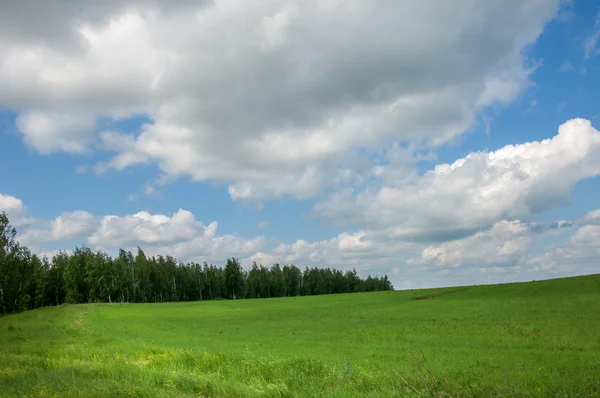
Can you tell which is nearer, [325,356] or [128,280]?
[325,356]

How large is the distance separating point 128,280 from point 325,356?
120 meters

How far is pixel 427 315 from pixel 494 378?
1342 inches

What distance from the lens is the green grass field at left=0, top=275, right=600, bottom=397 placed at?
45.4 ft

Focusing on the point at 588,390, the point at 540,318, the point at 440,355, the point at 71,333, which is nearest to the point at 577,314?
the point at 540,318

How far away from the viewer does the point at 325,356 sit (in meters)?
25.9

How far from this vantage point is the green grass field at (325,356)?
13852 millimetres

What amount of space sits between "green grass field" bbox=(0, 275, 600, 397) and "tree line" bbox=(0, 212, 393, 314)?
4133cm

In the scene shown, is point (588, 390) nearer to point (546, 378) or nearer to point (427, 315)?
point (546, 378)

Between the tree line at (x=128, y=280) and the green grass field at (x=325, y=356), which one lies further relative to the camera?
the tree line at (x=128, y=280)

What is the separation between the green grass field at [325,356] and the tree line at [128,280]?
1627 inches

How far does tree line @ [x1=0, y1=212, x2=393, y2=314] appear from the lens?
94.0 metres

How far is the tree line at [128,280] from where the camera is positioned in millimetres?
93988

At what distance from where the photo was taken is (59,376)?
16.0 m

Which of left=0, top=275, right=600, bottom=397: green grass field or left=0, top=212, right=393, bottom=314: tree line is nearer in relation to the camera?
left=0, top=275, right=600, bottom=397: green grass field
